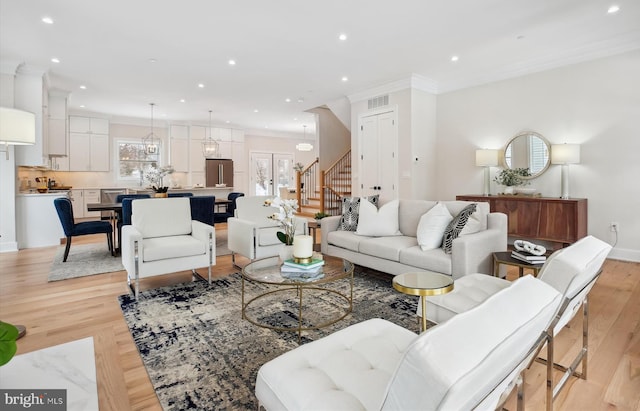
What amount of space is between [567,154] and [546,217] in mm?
931

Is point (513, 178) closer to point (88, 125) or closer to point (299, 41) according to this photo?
point (299, 41)

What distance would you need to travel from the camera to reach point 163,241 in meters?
3.76

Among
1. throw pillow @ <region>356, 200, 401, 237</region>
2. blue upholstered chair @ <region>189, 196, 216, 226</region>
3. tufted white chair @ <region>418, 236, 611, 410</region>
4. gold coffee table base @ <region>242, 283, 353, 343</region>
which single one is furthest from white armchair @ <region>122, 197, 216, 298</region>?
tufted white chair @ <region>418, 236, 611, 410</region>

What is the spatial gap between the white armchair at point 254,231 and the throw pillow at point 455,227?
174 centimetres

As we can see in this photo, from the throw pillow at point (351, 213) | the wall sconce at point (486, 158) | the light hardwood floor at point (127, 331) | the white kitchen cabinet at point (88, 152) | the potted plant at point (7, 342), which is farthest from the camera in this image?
the white kitchen cabinet at point (88, 152)

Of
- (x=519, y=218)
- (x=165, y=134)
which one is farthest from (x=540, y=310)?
(x=165, y=134)

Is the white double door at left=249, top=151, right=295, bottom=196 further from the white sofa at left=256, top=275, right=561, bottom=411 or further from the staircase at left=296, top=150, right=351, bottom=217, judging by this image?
the white sofa at left=256, top=275, right=561, bottom=411

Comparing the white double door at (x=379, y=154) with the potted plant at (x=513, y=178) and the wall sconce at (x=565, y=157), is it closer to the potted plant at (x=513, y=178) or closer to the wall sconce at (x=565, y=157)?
the potted plant at (x=513, y=178)

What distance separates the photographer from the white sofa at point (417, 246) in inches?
121

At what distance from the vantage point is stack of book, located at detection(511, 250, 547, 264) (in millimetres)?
2763

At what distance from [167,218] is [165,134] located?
23.7ft

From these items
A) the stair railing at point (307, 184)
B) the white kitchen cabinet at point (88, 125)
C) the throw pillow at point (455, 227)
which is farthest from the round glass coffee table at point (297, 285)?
the white kitchen cabinet at point (88, 125)

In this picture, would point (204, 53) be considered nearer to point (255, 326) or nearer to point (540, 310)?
point (255, 326)

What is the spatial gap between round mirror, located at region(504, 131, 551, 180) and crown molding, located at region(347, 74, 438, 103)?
1.77m
